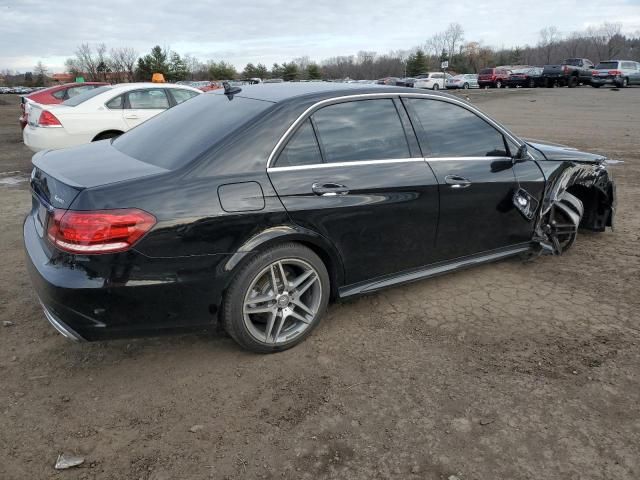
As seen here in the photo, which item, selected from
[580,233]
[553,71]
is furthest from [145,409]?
[553,71]

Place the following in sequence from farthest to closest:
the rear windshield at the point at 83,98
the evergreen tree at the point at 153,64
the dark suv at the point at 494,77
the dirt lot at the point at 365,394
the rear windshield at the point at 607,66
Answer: the evergreen tree at the point at 153,64 → the dark suv at the point at 494,77 → the rear windshield at the point at 607,66 → the rear windshield at the point at 83,98 → the dirt lot at the point at 365,394

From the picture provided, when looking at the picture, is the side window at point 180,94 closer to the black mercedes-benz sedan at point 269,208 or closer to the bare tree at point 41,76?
the black mercedes-benz sedan at point 269,208

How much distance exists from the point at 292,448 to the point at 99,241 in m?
1.40

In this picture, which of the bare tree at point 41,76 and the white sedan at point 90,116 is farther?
the bare tree at point 41,76

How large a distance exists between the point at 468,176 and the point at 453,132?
358mm

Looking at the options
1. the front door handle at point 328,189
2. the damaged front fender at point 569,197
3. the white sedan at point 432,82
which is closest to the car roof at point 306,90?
the front door handle at point 328,189

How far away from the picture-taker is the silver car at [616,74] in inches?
1439

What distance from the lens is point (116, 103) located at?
869 cm

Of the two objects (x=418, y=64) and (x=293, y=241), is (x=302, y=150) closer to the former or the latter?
(x=293, y=241)

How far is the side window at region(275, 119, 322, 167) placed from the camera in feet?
10.1

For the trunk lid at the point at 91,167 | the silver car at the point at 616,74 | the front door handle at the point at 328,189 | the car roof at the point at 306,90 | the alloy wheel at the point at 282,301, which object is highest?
the silver car at the point at 616,74

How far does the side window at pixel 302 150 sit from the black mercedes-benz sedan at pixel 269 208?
1 centimetres

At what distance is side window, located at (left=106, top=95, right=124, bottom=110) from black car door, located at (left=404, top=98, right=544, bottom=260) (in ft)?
21.6

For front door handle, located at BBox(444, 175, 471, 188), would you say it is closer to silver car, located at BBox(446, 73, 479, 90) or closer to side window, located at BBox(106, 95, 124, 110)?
side window, located at BBox(106, 95, 124, 110)
